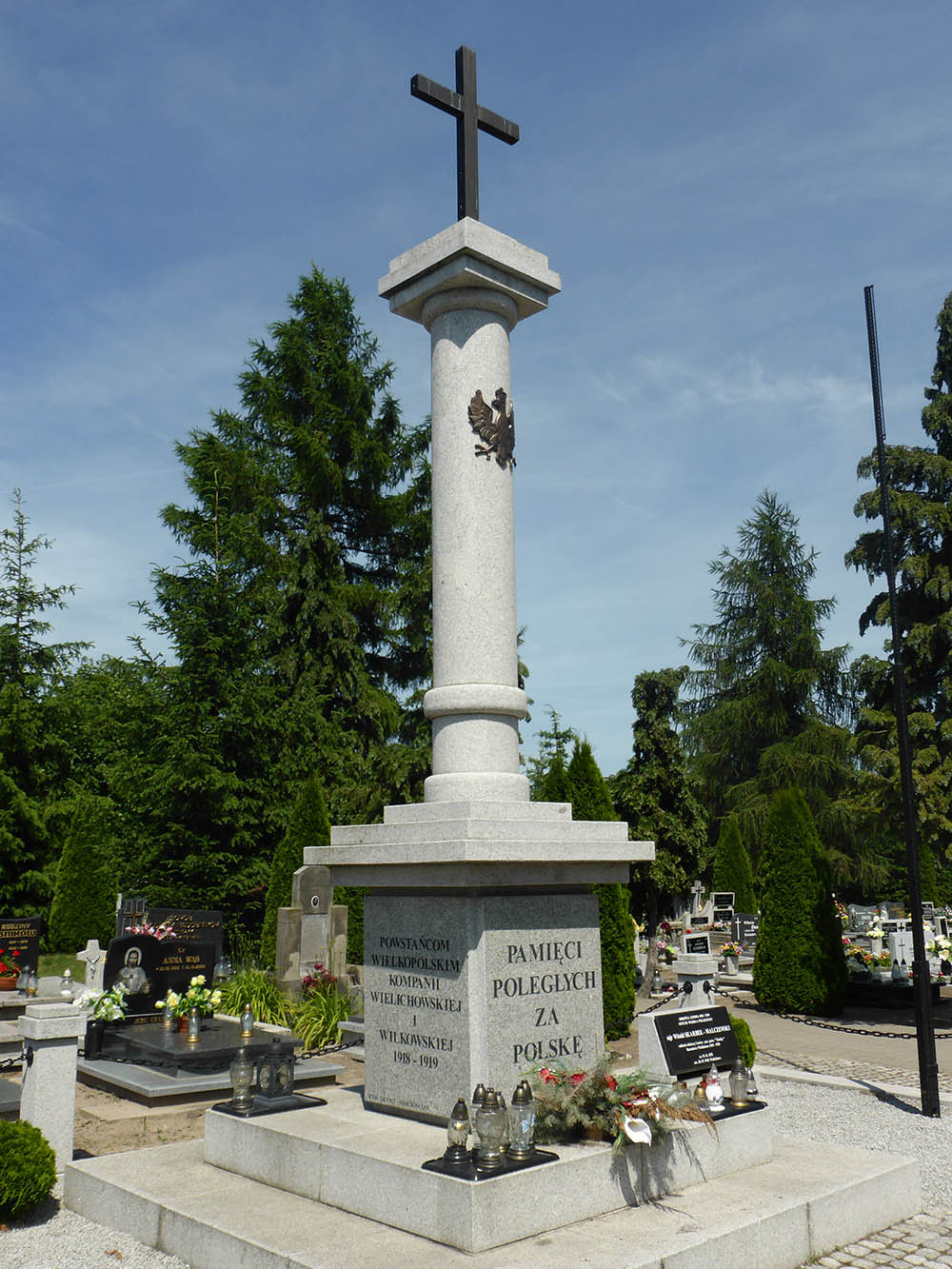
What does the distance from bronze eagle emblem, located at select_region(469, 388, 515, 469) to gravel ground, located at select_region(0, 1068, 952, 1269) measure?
534 cm

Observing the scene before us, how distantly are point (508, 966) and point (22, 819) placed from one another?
23.9 meters

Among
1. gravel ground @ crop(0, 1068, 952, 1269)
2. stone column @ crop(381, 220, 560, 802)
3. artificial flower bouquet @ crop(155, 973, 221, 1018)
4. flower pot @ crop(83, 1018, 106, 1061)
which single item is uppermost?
stone column @ crop(381, 220, 560, 802)

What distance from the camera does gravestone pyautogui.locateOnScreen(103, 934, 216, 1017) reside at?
12656 mm

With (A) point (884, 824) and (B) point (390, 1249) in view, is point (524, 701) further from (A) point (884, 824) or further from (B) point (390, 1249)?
(A) point (884, 824)

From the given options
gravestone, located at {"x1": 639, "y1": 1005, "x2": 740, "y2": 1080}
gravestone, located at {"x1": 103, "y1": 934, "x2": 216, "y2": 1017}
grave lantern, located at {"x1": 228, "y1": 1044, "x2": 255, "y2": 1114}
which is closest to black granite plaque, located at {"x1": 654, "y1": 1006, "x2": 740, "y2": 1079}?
gravestone, located at {"x1": 639, "y1": 1005, "x2": 740, "y2": 1080}

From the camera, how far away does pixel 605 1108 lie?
19.3 feet

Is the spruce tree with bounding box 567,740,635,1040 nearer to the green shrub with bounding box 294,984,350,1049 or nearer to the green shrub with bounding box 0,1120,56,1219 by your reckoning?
the green shrub with bounding box 294,984,350,1049

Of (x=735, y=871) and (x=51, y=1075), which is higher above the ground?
(x=735, y=871)

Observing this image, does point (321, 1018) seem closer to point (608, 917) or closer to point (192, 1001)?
point (192, 1001)

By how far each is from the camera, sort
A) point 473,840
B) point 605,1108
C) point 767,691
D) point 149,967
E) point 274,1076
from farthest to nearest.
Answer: point 767,691 → point 149,967 → point 274,1076 → point 473,840 → point 605,1108

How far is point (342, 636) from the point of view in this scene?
94.2ft

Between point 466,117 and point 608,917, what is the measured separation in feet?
36.7

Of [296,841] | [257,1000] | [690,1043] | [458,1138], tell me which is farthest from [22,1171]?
[296,841]

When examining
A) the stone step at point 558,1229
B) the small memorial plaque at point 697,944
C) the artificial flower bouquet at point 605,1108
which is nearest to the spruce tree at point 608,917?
the small memorial plaque at point 697,944
